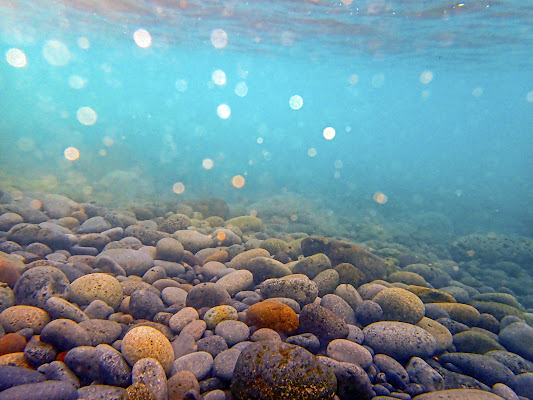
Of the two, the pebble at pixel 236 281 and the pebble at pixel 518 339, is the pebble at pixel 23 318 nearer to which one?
the pebble at pixel 236 281

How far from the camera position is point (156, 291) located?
4.57 metres

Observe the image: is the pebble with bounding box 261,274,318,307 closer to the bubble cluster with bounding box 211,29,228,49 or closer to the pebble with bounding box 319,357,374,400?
the pebble with bounding box 319,357,374,400

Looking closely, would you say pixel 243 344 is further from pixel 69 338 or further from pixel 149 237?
pixel 149 237

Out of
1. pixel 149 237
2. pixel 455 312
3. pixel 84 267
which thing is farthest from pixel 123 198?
pixel 455 312

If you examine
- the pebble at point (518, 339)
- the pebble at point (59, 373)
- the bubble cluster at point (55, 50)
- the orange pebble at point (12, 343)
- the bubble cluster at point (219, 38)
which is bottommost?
the pebble at point (518, 339)

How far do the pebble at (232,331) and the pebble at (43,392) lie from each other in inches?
57.7

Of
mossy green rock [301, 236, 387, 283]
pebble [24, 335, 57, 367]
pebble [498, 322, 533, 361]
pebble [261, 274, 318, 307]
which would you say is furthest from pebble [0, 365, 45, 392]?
pebble [498, 322, 533, 361]

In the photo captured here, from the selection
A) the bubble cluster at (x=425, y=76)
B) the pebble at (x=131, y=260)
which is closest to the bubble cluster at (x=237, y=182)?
the pebble at (x=131, y=260)

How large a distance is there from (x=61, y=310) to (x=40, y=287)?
0.55 metres

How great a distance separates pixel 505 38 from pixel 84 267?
2928cm

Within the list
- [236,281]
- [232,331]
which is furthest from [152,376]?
[236,281]

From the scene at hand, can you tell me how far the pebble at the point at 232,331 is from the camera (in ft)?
11.5

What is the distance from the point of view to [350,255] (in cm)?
651

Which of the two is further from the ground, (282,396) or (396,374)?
(282,396)
